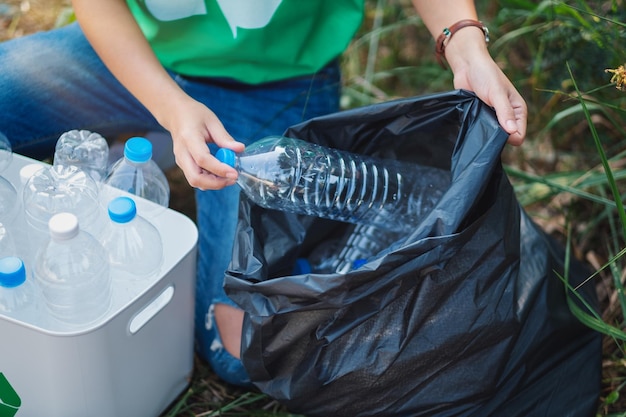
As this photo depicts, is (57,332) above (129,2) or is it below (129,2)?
below

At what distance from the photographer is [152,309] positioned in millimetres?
1329

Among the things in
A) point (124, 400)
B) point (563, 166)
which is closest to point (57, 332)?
point (124, 400)

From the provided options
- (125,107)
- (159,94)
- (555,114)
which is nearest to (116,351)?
(159,94)

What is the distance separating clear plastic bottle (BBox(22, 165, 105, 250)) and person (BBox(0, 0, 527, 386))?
9.2 inches

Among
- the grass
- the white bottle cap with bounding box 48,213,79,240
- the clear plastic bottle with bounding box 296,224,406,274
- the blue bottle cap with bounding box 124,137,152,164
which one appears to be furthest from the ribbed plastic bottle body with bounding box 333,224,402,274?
the white bottle cap with bounding box 48,213,79,240

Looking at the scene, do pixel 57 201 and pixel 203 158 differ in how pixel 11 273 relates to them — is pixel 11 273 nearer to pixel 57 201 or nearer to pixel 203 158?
pixel 57 201

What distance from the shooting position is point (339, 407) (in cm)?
129

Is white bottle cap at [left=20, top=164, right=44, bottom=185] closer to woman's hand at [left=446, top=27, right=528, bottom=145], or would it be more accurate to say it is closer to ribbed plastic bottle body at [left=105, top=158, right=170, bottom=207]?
ribbed plastic bottle body at [left=105, top=158, right=170, bottom=207]

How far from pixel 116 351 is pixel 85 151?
51 centimetres

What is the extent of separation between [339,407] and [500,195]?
0.47m

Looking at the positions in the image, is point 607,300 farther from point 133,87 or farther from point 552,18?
point 133,87

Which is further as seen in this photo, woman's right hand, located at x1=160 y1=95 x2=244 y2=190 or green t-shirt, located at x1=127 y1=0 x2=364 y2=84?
green t-shirt, located at x1=127 y1=0 x2=364 y2=84

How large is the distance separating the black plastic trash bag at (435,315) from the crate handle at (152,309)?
0.17 metres

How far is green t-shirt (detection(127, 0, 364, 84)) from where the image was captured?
1.52m
